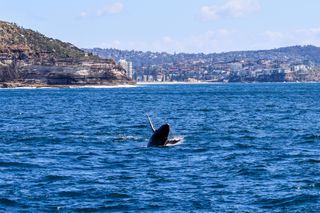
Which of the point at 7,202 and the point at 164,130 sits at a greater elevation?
the point at 164,130

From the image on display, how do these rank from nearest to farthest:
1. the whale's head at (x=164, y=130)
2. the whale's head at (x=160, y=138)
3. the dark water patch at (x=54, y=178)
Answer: the dark water patch at (x=54, y=178) → the whale's head at (x=164, y=130) → the whale's head at (x=160, y=138)

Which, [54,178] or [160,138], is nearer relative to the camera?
[54,178]

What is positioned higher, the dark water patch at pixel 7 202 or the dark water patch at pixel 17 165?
the dark water patch at pixel 7 202

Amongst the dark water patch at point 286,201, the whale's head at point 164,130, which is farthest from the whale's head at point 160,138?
the dark water patch at point 286,201

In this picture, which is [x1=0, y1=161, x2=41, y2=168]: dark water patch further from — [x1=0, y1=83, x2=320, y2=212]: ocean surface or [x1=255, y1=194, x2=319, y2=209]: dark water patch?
[x1=255, y1=194, x2=319, y2=209]: dark water patch

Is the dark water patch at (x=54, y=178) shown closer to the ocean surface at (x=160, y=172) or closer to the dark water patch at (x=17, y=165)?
the ocean surface at (x=160, y=172)

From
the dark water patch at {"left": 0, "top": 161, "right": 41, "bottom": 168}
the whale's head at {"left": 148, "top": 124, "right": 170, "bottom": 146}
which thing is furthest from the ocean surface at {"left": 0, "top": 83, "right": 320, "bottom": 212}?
the whale's head at {"left": 148, "top": 124, "right": 170, "bottom": 146}

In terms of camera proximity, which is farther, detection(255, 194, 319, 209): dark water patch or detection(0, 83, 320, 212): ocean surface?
detection(0, 83, 320, 212): ocean surface

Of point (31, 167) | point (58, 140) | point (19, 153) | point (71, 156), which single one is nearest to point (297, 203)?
point (31, 167)

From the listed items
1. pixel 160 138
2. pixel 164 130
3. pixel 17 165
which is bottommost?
pixel 17 165

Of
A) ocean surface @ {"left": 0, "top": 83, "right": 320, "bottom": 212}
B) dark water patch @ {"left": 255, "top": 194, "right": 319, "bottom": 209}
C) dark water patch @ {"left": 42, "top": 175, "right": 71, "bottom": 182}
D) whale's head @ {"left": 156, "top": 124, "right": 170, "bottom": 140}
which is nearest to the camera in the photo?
dark water patch @ {"left": 255, "top": 194, "right": 319, "bottom": 209}

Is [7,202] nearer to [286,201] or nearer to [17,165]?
[17,165]

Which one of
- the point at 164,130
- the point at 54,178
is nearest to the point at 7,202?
the point at 54,178

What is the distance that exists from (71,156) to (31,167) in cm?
529
